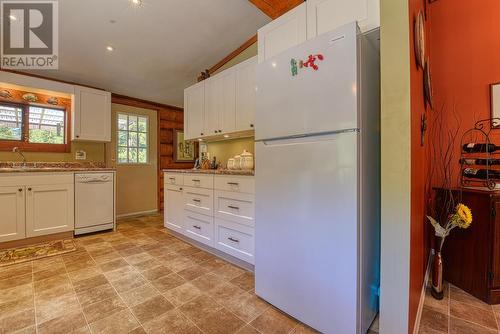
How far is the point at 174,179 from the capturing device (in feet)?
10.1

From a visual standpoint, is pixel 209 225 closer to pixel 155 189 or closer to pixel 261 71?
pixel 261 71

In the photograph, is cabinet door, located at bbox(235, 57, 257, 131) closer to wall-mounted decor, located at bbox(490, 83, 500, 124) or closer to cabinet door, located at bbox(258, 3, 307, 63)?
cabinet door, located at bbox(258, 3, 307, 63)

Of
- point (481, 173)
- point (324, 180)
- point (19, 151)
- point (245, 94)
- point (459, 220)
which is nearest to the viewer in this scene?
point (324, 180)

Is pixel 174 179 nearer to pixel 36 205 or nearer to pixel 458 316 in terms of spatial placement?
pixel 36 205

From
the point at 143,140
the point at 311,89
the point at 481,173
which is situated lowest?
the point at 481,173

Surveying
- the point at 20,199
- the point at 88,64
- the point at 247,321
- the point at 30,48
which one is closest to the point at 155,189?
the point at 20,199

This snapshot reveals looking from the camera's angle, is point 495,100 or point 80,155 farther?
point 80,155

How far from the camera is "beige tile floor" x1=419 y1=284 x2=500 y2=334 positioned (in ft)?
4.39

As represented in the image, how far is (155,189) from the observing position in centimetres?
471

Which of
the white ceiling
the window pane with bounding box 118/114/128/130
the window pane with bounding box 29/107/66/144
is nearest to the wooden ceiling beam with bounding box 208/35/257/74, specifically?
the white ceiling

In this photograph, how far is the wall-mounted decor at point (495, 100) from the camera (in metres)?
2.01

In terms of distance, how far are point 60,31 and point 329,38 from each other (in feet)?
9.92

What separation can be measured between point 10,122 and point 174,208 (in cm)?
268

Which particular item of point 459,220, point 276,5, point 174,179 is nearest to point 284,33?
point 276,5
